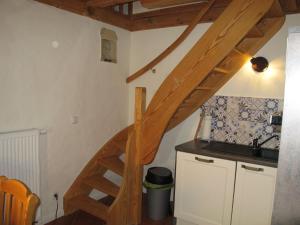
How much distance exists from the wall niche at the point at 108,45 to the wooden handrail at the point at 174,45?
344 millimetres

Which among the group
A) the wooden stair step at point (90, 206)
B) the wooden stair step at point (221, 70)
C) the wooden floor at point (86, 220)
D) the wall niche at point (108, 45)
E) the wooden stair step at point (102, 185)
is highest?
the wall niche at point (108, 45)

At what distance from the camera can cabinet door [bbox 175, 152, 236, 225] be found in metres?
2.23

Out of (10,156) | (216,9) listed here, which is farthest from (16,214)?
(216,9)

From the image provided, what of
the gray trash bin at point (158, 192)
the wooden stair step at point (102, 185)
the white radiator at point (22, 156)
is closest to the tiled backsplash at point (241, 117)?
the gray trash bin at point (158, 192)

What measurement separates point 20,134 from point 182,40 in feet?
6.60

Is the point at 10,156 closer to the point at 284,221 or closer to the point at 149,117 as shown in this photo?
the point at 149,117

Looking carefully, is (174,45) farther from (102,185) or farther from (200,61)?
(102,185)

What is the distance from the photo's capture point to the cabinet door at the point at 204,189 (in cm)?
223

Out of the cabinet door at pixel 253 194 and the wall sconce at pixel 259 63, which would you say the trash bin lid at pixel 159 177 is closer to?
the cabinet door at pixel 253 194

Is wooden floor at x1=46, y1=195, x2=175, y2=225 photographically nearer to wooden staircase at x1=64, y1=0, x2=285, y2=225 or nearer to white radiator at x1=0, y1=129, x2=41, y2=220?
wooden staircase at x1=64, y1=0, x2=285, y2=225

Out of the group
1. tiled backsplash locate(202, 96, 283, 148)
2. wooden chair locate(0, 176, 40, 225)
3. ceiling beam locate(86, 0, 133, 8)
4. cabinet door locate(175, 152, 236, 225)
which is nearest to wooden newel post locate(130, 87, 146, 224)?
cabinet door locate(175, 152, 236, 225)

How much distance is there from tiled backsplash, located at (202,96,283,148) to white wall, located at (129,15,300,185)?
8 cm

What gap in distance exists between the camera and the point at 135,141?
253 cm

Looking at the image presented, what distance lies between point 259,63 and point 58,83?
2.08 meters
